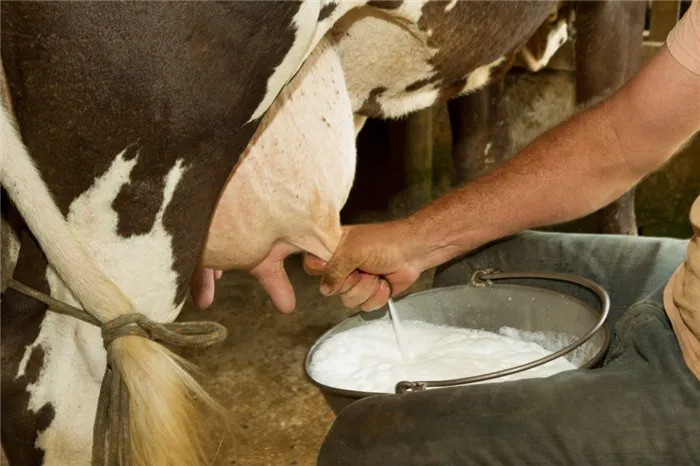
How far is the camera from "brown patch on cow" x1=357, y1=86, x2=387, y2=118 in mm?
1471

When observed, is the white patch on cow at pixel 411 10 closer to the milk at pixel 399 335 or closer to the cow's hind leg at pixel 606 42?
the milk at pixel 399 335

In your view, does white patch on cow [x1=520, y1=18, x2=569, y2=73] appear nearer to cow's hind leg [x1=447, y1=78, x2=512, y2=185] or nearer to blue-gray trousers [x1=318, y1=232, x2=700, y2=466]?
cow's hind leg [x1=447, y1=78, x2=512, y2=185]

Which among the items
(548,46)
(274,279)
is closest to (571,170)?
(274,279)

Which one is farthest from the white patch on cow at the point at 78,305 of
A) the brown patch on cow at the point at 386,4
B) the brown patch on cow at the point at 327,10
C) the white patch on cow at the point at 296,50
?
the brown patch on cow at the point at 386,4

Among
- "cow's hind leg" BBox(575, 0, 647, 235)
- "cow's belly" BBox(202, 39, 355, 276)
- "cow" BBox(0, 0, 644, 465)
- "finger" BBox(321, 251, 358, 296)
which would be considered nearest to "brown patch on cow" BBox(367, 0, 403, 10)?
"cow" BBox(0, 0, 644, 465)

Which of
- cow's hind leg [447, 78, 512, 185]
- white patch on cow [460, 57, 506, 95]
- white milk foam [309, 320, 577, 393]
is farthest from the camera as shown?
cow's hind leg [447, 78, 512, 185]

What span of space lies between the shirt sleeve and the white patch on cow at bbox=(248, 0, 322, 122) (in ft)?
1.25

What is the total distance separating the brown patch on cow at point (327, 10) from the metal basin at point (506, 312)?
1.29 feet

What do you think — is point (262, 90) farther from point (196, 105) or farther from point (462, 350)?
point (462, 350)

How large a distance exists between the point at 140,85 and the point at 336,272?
0.46 m

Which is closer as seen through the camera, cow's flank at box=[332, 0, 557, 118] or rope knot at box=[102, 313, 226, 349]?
rope knot at box=[102, 313, 226, 349]

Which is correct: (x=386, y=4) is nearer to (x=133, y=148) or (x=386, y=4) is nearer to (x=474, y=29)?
(x=474, y=29)

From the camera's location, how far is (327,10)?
1000 millimetres

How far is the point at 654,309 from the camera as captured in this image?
93cm
